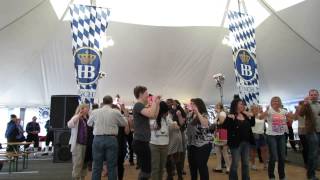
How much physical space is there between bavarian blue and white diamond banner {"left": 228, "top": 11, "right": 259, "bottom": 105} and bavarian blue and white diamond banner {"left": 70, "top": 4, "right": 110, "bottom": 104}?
344 cm

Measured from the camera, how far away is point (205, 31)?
14.0 metres

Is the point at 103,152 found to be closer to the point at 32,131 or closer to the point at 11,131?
the point at 11,131

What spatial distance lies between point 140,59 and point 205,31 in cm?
295

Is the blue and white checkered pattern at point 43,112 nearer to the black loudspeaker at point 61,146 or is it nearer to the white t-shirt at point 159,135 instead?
the black loudspeaker at point 61,146

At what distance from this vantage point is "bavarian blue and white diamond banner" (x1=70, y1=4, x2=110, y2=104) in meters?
7.62

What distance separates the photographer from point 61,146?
33.9 ft

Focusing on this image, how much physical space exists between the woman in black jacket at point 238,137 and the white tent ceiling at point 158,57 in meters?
7.68

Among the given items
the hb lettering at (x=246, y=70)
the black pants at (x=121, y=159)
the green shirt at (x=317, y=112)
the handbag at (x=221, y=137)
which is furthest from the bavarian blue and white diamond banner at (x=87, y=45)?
the green shirt at (x=317, y=112)

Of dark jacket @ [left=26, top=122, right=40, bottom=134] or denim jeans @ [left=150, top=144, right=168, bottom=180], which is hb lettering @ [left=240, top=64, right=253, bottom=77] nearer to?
denim jeans @ [left=150, top=144, right=168, bottom=180]

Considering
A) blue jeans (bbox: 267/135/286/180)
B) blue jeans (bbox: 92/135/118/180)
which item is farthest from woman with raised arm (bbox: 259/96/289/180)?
blue jeans (bbox: 92/135/118/180)

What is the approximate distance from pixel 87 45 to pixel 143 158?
4507 mm

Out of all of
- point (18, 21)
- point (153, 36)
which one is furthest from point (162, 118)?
point (153, 36)

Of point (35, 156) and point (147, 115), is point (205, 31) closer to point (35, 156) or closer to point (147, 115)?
point (35, 156)

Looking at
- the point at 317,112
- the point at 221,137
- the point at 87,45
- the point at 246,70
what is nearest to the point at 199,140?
the point at 317,112
